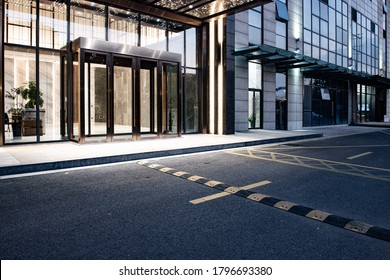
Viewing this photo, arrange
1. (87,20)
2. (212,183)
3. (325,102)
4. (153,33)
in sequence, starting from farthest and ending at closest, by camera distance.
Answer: (325,102) → (153,33) → (87,20) → (212,183)

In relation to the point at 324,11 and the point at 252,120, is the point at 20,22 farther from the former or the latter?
the point at 324,11

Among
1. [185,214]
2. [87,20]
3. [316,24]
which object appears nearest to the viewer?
[185,214]

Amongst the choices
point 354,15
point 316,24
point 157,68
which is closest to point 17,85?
point 157,68

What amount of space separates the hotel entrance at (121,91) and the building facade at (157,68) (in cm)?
5

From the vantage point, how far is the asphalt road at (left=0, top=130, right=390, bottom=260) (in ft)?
10.3

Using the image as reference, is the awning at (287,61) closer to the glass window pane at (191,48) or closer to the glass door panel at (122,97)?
the glass window pane at (191,48)

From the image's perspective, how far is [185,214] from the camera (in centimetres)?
424

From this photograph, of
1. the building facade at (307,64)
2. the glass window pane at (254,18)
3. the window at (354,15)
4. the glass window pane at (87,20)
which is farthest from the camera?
the window at (354,15)

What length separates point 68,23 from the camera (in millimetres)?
12312

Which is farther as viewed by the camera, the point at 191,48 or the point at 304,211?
the point at 191,48

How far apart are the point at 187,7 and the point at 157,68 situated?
318 centimetres

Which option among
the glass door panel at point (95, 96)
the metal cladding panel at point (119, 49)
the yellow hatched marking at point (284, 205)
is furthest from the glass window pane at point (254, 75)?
the yellow hatched marking at point (284, 205)

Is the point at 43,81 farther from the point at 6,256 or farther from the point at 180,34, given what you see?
the point at 6,256

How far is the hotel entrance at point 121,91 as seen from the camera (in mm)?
12070
